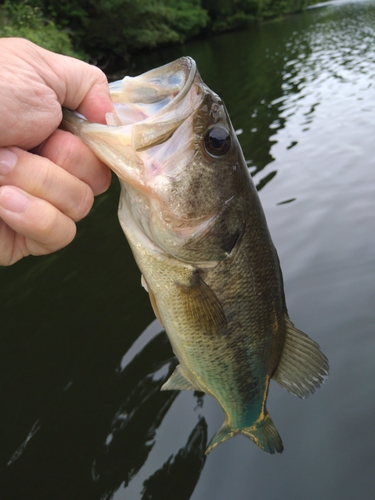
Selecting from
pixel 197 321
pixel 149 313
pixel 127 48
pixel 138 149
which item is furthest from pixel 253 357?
pixel 127 48

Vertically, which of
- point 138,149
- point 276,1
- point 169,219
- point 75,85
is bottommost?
point 276,1

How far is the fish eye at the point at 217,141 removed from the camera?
5.57 feet

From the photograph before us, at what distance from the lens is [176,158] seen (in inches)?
65.1

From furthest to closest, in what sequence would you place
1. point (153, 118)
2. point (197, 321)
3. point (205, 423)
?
point (205, 423), point (197, 321), point (153, 118)

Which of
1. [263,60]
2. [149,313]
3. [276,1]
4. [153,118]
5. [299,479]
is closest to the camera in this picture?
[153,118]

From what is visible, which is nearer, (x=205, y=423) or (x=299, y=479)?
(x=299, y=479)

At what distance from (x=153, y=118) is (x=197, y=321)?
93cm

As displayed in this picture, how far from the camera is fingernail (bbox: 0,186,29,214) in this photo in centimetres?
145

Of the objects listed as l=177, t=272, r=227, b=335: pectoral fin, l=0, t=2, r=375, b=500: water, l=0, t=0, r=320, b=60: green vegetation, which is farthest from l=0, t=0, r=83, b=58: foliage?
l=177, t=272, r=227, b=335: pectoral fin

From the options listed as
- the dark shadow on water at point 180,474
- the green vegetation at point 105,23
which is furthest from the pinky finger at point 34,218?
the green vegetation at point 105,23

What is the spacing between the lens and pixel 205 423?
342 cm

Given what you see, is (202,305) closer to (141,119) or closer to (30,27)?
(141,119)

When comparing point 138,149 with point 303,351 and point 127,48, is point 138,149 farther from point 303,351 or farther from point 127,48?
point 127,48

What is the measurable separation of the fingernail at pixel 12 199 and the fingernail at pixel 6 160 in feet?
0.22
